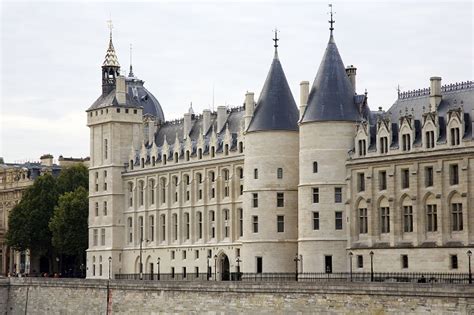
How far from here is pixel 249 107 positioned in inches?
4075

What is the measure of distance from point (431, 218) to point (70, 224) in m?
51.8

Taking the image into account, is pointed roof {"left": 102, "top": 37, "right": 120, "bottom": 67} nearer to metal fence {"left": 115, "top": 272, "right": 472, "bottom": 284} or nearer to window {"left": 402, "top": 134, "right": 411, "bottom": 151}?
metal fence {"left": 115, "top": 272, "right": 472, "bottom": 284}

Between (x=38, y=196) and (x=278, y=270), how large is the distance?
1778 inches

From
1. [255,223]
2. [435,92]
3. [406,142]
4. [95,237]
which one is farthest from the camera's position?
[95,237]

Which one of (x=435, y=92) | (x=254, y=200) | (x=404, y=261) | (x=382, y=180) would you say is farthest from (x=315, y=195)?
(x=435, y=92)

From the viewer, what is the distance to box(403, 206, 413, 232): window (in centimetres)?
8925

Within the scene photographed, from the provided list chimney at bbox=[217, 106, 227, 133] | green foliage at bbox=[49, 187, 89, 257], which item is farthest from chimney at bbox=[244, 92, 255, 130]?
green foliage at bbox=[49, 187, 89, 257]

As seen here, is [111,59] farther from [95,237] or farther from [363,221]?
[363,221]

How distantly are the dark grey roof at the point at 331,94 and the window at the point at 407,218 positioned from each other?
8693 millimetres

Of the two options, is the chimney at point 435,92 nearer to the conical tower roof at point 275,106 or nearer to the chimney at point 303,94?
the chimney at point 303,94

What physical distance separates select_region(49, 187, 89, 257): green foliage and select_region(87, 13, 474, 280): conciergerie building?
15.6ft

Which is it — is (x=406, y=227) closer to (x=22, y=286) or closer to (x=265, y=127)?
(x=265, y=127)

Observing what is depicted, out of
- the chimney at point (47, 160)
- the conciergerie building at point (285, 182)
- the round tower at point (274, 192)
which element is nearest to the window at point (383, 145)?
the conciergerie building at point (285, 182)

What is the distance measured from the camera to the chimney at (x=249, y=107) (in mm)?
103125
